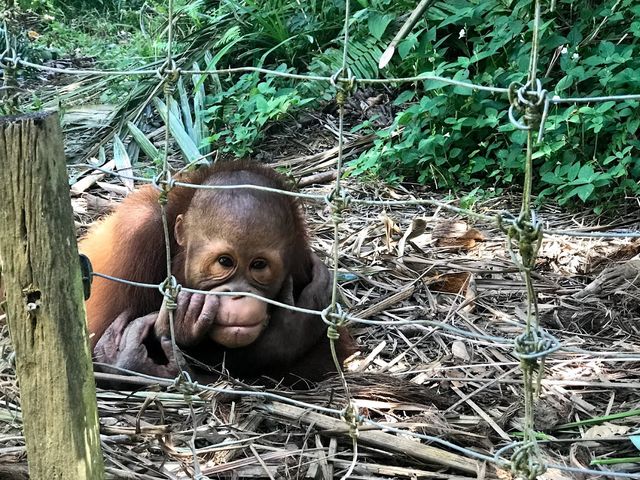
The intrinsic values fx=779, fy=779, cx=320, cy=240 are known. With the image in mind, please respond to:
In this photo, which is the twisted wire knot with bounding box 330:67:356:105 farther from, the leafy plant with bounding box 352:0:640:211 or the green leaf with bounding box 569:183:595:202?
the green leaf with bounding box 569:183:595:202

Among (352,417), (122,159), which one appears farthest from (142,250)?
(122,159)

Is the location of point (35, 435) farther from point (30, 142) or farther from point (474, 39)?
point (474, 39)

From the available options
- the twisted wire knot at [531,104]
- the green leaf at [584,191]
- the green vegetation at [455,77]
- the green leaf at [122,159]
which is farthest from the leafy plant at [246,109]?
the twisted wire knot at [531,104]

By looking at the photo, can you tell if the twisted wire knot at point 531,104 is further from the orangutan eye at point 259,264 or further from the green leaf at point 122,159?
the green leaf at point 122,159

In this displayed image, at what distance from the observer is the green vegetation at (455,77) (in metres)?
3.83

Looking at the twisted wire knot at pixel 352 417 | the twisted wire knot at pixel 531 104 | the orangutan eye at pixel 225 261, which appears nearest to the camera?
the twisted wire knot at pixel 531 104

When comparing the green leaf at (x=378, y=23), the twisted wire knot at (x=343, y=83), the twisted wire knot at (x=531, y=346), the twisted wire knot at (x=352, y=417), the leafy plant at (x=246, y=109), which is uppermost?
the green leaf at (x=378, y=23)

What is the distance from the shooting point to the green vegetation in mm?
3832

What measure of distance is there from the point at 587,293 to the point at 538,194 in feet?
3.81

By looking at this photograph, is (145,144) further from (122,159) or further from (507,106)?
(507,106)

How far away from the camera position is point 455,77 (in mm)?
4102

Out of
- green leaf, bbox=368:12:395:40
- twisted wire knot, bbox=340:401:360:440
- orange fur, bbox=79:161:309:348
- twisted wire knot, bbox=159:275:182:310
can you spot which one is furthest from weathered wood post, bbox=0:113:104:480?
green leaf, bbox=368:12:395:40

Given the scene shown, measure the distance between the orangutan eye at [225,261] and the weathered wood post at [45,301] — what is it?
792 millimetres

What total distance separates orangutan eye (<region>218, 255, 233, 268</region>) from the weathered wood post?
2.60ft
